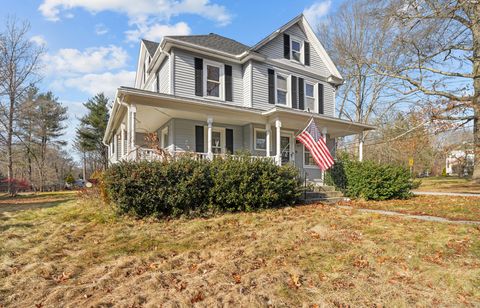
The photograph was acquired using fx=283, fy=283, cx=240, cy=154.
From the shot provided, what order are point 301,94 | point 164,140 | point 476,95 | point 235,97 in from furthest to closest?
1. point 301,94
2. point 164,140
3. point 235,97
4. point 476,95

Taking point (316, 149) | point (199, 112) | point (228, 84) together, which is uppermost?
point (228, 84)

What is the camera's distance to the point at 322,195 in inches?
419

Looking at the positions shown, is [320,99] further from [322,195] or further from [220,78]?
[322,195]

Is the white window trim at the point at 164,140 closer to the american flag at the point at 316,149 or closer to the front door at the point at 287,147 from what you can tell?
the front door at the point at 287,147

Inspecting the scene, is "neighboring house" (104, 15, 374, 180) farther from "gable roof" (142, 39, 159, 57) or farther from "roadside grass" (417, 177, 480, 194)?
"roadside grass" (417, 177, 480, 194)

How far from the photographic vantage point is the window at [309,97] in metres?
14.9

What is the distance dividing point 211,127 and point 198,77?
2.65 m

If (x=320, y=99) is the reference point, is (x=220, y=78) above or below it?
above

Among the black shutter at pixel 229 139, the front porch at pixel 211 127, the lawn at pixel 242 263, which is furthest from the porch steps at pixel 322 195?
the black shutter at pixel 229 139

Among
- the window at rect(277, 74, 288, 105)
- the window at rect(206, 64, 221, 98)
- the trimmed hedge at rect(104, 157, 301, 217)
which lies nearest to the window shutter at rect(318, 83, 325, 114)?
the window at rect(277, 74, 288, 105)

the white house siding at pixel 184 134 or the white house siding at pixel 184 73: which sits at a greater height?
the white house siding at pixel 184 73

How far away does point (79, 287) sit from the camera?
3.29 metres

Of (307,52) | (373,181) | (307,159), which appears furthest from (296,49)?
(373,181)

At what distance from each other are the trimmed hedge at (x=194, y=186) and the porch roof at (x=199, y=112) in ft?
8.68
